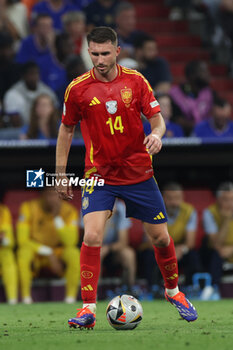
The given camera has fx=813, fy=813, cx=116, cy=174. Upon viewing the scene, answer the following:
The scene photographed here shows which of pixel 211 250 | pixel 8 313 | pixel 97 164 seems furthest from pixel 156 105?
pixel 211 250

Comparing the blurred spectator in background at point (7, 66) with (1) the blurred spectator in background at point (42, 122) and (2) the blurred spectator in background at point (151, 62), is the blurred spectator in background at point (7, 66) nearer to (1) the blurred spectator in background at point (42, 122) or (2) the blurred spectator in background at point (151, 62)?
(1) the blurred spectator in background at point (42, 122)

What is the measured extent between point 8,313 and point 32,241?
2.40 m

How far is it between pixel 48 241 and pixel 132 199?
4766 mm

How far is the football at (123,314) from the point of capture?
5688 millimetres

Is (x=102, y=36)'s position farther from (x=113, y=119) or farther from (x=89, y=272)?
(x=89, y=272)

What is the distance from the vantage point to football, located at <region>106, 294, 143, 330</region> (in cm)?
569

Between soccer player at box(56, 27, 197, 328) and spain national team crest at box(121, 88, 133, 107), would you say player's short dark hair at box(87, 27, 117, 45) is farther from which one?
spain national team crest at box(121, 88, 133, 107)

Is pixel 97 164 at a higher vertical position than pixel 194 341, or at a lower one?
higher

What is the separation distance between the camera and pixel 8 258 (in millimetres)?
10156

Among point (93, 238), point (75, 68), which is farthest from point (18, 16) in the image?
point (93, 238)

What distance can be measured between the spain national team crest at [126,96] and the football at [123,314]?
1.41 m

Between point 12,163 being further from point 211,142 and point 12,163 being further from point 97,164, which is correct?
point 97,164

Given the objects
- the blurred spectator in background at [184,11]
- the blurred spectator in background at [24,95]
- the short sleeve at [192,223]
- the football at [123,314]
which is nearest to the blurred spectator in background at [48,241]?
the blurred spectator in background at [24,95]

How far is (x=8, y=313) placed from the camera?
26.2ft
